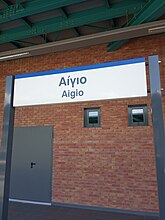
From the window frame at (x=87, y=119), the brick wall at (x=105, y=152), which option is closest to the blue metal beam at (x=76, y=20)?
the brick wall at (x=105, y=152)

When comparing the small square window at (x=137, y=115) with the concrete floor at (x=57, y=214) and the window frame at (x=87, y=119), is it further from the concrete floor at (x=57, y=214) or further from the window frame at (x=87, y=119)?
the concrete floor at (x=57, y=214)

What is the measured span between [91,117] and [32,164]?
207 centimetres

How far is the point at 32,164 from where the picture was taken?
17.5 feet

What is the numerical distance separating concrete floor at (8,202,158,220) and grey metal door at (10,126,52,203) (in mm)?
494

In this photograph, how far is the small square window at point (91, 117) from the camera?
4964 millimetres

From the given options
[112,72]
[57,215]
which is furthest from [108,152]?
[112,72]

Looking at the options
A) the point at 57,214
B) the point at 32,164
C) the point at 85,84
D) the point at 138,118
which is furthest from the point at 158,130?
the point at 32,164

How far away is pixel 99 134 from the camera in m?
4.80

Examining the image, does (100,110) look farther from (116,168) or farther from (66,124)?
(116,168)

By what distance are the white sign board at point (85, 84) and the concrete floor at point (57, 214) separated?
2.83 meters

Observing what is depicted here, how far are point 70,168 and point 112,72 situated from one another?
3489 mm

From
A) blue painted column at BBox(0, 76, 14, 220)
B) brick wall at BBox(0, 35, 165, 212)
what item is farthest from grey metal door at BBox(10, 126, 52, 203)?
blue painted column at BBox(0, 76, 14, 220)

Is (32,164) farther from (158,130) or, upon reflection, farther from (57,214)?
(158,130)

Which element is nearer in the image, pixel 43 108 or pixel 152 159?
pixel 152 159
